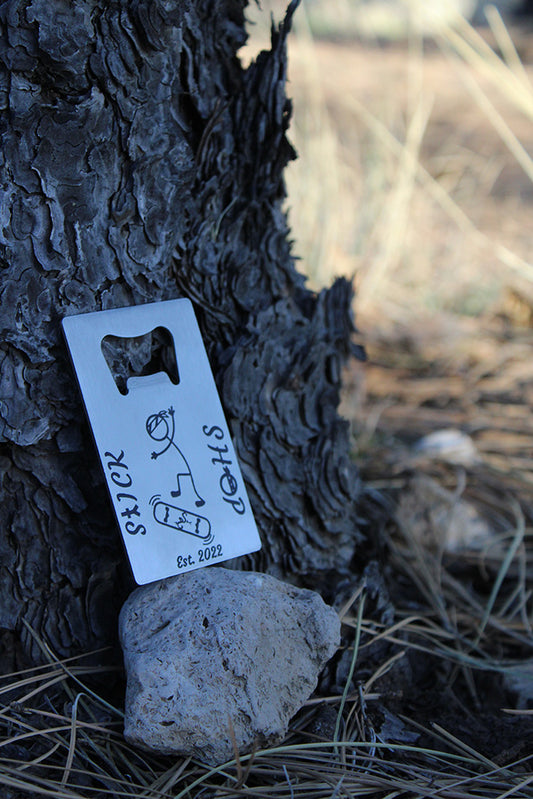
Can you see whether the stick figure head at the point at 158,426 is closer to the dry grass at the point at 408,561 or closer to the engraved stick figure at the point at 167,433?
the engraved stick figure at the point at 167,433

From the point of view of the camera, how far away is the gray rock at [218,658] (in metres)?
0.94

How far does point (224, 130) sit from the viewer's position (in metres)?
1.22

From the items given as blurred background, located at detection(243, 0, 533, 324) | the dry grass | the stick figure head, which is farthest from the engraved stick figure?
blurred background, located at detection(243, 0, 533, 324)

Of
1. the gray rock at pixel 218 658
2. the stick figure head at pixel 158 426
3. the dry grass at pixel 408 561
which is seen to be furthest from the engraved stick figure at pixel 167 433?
→ the dry grass at pixel 408 561

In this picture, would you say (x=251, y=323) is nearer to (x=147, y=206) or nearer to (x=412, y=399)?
(x=147, y=206)

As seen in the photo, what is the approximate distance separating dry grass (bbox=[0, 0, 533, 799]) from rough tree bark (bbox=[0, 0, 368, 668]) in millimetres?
156

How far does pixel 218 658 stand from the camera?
971mm

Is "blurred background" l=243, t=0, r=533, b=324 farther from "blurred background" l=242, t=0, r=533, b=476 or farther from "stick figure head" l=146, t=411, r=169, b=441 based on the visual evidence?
"stick figure head" l=146, t=411, r=169, b=441

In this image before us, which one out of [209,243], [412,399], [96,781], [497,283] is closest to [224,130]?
[209,243]

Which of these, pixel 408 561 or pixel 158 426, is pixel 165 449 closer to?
pixel 158 426

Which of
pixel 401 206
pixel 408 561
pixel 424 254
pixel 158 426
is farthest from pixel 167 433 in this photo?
pixel 424 254

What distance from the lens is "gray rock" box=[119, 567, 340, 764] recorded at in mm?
937

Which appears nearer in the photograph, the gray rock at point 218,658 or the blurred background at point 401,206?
the gray rock at point 218,658

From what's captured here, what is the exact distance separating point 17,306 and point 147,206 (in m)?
0.25
